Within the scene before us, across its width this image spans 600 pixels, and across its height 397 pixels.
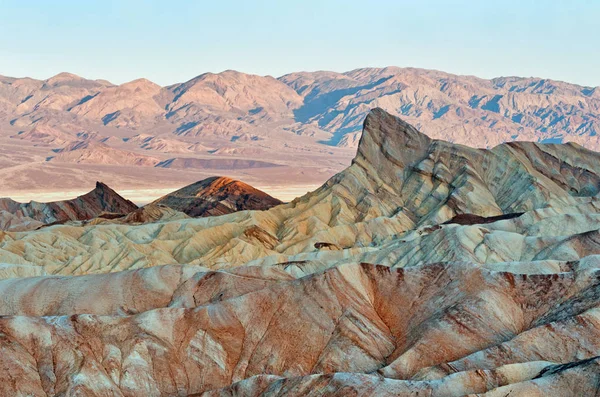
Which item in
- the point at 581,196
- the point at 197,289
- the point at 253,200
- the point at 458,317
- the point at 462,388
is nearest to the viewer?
the point at 462,388

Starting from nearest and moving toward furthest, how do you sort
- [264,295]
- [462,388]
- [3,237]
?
[462,388], [264,295], [3,237]

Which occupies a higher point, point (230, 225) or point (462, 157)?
point (462, 157)

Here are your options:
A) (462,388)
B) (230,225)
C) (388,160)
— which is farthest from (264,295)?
(388,160)

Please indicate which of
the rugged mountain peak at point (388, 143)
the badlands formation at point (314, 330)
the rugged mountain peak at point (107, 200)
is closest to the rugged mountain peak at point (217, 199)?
the rugged mountain peak at point (107, 200)

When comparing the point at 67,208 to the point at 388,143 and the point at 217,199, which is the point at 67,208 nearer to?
the point at 217,199

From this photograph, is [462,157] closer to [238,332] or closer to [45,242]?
[45,242]

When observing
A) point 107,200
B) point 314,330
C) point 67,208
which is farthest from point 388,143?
point 314,330

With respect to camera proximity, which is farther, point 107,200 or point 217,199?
point 217,199

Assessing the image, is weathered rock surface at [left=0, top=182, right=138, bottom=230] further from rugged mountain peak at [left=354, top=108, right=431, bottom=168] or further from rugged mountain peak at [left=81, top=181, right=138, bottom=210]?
rugged mountain peak at [left=354, top=108, right=431, bottom=168]
